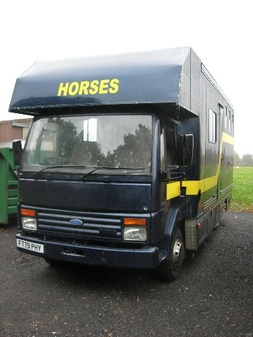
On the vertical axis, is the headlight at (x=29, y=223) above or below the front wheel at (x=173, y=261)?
above

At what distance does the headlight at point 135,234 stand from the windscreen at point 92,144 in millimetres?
653

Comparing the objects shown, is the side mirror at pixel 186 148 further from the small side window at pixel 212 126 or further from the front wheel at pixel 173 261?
the small side window at pixel 212 126

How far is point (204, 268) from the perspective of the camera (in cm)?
564

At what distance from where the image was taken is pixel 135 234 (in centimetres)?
415

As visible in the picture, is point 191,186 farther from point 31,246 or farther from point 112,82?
point 31,246

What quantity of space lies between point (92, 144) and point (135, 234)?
1227mm

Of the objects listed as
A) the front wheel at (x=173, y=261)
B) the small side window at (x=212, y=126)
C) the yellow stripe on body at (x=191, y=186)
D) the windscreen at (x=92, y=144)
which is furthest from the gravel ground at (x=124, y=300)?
the small side window at (x=212, y=126)

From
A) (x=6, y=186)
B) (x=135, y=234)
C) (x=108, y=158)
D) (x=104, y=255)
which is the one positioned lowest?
(x=104, y=255)

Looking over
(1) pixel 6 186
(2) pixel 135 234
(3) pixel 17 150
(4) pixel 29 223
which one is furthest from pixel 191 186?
(1) pixel 6 186

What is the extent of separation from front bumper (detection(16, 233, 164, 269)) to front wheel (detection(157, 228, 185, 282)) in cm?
40

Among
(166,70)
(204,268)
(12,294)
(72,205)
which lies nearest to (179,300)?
(204,268)

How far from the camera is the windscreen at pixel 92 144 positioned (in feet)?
14.0

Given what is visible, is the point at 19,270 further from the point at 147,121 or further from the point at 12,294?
the point at 147,121

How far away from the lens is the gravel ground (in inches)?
144
